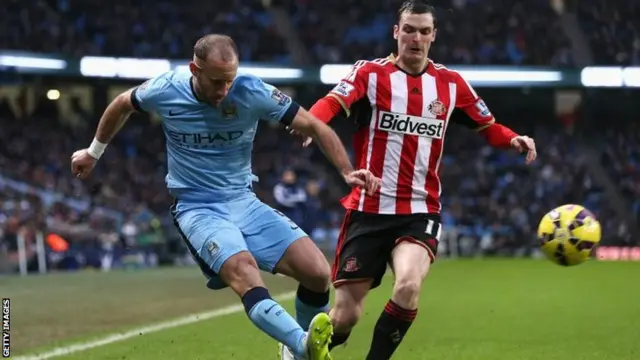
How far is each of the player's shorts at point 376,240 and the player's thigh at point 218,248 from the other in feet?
2.53

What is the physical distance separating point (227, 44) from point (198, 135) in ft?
2.02

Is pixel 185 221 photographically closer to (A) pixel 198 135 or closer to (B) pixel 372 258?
(A) pixel 198 135

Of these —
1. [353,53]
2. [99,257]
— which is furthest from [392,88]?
[353,53]

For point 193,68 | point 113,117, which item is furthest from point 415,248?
point 113,117

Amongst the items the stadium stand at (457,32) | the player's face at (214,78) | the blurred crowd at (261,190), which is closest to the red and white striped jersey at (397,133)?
the player's face at (214,78)

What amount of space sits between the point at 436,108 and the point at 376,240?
0.91m

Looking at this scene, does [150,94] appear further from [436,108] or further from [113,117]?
[436,108]


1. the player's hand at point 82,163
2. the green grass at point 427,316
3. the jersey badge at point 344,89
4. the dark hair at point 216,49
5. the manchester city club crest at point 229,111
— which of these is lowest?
the green grass at point 427,316

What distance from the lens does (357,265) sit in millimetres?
6629

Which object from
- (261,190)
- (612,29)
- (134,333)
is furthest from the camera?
(612,29)

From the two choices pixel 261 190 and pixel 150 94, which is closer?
pixel 150 94

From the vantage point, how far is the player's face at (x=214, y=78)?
594 cm

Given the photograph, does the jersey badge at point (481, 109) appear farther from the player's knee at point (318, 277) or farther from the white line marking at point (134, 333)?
the white line marking at point (134, 333)

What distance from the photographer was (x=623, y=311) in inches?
460
